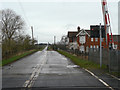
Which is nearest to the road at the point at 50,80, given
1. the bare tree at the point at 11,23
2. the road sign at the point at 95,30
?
the road sign at the point at 95,30

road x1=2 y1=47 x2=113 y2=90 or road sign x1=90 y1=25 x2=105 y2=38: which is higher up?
road sign x1=90 y1=25 x2=105 y2=38

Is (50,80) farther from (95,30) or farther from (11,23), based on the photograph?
(11,23)

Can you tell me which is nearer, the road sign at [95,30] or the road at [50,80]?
the road at [50,80]

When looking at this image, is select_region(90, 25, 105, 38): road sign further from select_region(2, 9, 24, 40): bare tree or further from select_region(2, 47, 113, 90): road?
select_region(2, 9, 24, 40): bare tree

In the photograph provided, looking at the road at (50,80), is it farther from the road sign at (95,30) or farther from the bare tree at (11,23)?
the bare tree at (11,23)

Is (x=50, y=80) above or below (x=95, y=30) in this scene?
below

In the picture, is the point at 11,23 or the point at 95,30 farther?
the point at 11,23

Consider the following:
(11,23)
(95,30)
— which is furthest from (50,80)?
(11,23)

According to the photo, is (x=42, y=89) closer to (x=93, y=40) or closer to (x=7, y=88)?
(x=7, y=88)

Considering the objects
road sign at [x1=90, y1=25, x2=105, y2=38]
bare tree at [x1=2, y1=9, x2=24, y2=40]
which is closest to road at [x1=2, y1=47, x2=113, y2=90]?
road sign at [x1=90, y1=25, x2=105, y2=38]

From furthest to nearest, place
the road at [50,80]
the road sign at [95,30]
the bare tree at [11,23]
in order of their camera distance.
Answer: the bare tree at [11,23]
the road sign at [95,30]
the road at [50,80]

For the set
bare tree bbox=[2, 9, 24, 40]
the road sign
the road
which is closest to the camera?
the road

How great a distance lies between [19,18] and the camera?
5494cm

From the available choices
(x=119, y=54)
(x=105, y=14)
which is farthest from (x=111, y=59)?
(x=105, y=14)
